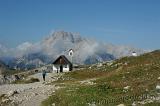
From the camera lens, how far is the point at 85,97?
4047 centimetres

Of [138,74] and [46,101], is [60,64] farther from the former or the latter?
[46,101]

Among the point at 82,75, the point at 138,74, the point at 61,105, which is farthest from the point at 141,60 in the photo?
the point at 61,105

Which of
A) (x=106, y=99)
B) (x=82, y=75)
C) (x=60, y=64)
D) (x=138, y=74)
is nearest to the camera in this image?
(x=106, y=99)

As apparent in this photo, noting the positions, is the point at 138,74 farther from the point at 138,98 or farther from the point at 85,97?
the point at 138,98

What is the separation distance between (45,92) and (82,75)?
31.6m

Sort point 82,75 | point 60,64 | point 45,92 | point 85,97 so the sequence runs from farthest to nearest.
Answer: point 60,64 < point 82,75 < point 45,92 < point 85,97

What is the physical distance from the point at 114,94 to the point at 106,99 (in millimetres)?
3213

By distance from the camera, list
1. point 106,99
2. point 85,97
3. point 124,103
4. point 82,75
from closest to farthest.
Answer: point 124,103, point 106,99, point 85,97, point 82,75

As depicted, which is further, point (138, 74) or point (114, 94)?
point (138, 74)

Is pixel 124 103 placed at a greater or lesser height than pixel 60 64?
lesser

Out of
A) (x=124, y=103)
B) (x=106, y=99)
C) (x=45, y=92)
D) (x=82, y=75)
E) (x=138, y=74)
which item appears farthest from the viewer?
(x=82, y=75)

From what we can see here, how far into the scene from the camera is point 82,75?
84562 millimetres

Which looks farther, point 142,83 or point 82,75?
point 82,75

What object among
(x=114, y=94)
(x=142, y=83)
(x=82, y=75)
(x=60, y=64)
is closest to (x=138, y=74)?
(x=142, y=83)
